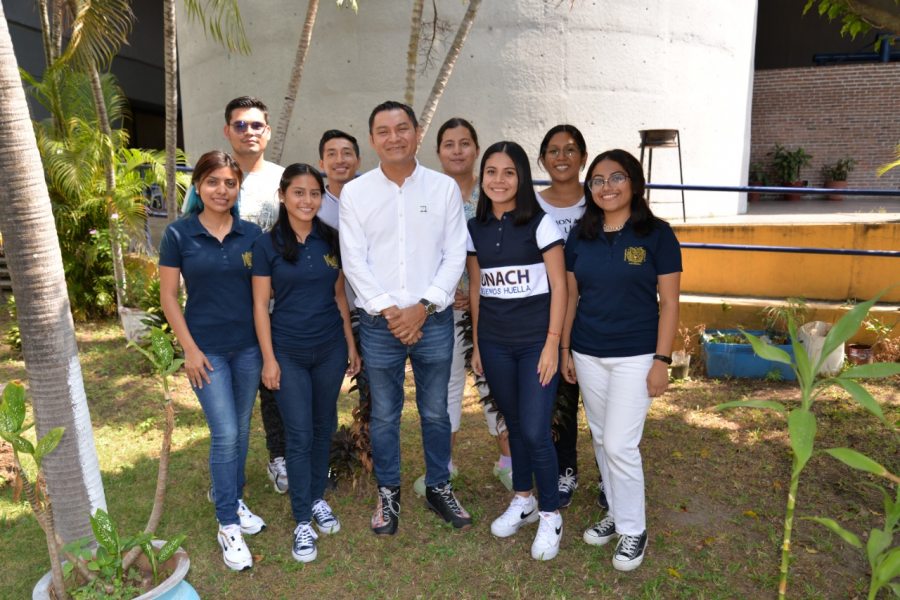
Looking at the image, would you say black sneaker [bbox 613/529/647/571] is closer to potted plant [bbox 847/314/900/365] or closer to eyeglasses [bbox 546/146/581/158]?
eyeglasses [bbox 546/146/581/158]

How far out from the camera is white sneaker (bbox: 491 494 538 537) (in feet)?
11.3

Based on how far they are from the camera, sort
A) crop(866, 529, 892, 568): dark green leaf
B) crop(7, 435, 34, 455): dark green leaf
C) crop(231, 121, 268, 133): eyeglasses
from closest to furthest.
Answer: crop(866, 529, 892, 568): dark green leaf
crop(7, 435, 34, 455): dark green leaf
crop(231, 121, 268, 133): eyeglasses

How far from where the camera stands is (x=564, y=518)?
3.62m

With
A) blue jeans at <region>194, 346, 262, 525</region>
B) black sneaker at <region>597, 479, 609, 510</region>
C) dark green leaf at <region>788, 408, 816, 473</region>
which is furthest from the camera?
black sneaker at <region>597, 479, 609, 510</region>

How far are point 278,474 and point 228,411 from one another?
947 mm

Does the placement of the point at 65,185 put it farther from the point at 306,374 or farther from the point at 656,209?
the point at 656,209

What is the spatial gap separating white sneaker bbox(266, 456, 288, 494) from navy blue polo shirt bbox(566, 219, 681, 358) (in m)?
2.05

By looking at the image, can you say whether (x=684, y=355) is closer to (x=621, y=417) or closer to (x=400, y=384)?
(x=621, y=417)

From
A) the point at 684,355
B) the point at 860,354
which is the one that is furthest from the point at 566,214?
the point at 860,354

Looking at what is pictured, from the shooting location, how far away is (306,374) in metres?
3.23

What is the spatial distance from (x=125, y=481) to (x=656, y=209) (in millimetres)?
7276

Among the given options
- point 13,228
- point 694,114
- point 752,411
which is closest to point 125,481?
point 13,228

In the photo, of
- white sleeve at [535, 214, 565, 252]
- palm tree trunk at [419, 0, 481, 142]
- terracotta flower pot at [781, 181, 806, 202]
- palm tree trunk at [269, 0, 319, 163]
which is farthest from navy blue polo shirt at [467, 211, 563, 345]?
terracotta flower pot at [781, 181, 806, 202]

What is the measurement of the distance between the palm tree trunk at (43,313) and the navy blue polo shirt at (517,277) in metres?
1.77
